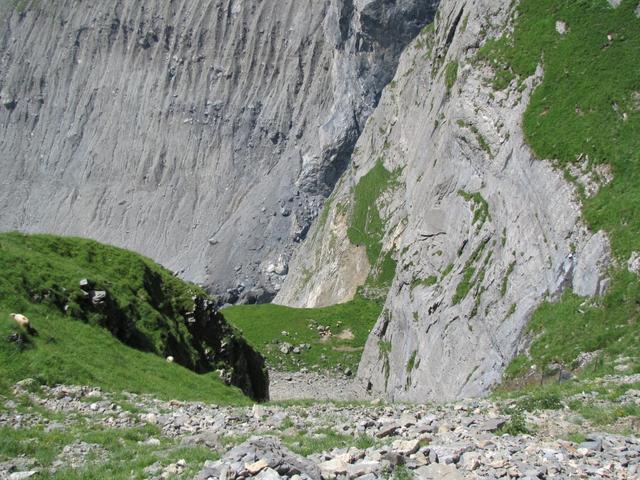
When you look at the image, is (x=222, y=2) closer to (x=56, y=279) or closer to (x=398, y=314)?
(x=398, y=314)

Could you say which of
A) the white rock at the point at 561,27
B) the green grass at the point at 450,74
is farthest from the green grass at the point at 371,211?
the white rock at the point at 561,27

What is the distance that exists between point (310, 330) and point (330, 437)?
184 feet

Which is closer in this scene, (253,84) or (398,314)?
(398,314)

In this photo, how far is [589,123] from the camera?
3647 cm

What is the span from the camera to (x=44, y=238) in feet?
100

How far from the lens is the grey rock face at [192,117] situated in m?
126

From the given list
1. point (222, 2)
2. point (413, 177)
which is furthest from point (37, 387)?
point (222, 2)

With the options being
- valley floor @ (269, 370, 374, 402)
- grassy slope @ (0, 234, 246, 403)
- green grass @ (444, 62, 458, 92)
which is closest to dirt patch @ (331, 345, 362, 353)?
valley floor @ (269, 370, 374, 402)

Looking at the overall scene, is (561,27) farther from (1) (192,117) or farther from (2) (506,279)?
(1) (192,117)

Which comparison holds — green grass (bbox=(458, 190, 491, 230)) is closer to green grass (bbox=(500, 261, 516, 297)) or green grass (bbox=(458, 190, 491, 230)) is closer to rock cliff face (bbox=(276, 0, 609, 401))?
rock cliff face (bbox=(276, 0, 609, 401))

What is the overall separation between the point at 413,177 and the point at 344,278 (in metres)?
30.9

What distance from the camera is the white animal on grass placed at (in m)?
21.0

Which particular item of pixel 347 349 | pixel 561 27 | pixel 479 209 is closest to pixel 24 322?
pixel 479 209

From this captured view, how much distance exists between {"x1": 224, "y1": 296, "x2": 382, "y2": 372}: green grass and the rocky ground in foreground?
42167 mm
